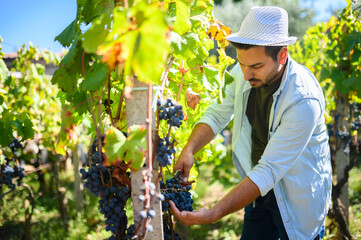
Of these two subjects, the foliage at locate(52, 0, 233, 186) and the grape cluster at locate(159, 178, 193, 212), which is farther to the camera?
the grape cluster at locate(159, 178, 193, 212)

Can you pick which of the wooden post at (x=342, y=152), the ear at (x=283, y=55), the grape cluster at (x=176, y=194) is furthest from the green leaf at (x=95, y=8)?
the wooden post at (x=342, y=152)

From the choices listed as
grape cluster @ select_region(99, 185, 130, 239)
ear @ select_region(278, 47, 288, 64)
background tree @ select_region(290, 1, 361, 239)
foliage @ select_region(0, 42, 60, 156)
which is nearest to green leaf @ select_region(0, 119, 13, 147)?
foliage @ select_region(0, 42, 60, 156)

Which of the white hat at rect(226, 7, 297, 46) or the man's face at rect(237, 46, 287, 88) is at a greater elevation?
the white hat at rect(226, 7, 297, 46)

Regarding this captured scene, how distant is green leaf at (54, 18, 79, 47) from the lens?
1400 mm

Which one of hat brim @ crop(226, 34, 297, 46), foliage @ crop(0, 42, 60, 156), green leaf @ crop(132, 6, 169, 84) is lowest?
green leaf @ crop(132, 6, 169, 84)

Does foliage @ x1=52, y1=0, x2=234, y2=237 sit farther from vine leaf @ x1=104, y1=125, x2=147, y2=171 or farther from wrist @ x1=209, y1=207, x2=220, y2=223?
wrist @ x1=209, y1=207, x2=220, y2=223

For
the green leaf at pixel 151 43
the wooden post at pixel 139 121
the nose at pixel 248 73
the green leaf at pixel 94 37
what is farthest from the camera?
the nose at pixel 248 73

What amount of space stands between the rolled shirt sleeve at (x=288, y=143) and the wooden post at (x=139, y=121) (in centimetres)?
62

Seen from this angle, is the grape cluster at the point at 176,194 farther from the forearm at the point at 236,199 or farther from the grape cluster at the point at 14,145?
the grape cluster at the point at 14,145

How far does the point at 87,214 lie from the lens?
4.71 m

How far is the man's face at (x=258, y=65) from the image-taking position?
1734 mm

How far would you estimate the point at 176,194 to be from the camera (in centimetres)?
153

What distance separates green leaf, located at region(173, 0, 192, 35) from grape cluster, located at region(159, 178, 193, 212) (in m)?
0.70

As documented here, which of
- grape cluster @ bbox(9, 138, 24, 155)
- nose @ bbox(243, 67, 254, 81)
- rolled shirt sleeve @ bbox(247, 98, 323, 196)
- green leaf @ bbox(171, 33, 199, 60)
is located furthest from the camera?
grape cluster @ bbox(9, 138, 24, 155)
